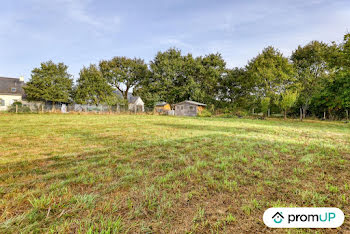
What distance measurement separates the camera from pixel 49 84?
83.0 ft

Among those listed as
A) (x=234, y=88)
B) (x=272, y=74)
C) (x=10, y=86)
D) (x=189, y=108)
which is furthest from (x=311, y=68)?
(x=10, y=86)

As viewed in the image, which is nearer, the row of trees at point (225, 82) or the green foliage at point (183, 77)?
the row of trees at point (225, 82)

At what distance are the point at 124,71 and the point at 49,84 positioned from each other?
51.7 ft

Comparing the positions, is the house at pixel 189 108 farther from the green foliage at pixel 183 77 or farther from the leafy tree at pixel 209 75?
the leafy tree at pixel 209 75

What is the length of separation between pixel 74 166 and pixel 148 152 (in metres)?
1.49

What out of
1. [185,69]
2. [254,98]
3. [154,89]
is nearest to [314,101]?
[254,98]

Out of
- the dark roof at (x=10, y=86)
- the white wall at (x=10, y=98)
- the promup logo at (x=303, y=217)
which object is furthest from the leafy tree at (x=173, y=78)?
the promup logo at (x=303, y=217)

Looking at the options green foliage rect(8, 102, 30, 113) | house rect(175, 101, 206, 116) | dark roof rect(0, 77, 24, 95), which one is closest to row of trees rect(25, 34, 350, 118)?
house rect(175, 101, 206, 116)

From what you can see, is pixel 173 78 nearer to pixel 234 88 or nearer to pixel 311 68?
pixel 234 88

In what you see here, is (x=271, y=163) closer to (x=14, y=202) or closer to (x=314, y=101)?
(x=14, y=202)

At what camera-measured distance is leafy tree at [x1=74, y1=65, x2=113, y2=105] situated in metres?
25.6

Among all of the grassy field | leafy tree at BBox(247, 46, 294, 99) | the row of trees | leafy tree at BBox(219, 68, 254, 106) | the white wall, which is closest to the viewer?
the grassy field

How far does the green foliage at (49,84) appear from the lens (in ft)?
80.4

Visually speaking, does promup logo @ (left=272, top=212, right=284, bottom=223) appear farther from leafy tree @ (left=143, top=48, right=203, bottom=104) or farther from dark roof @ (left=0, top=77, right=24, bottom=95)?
dark roof @ (left=0, top=77, right=24, bottom=95)
